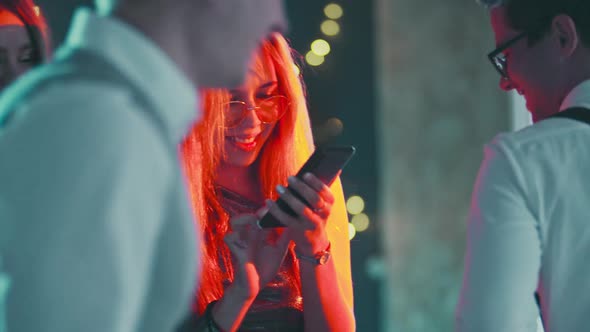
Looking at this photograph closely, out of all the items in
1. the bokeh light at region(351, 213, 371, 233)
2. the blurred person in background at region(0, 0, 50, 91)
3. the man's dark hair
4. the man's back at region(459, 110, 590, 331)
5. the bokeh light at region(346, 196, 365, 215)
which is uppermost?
the blurred person in background at region(0, 0, 50, 91)

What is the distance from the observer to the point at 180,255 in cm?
69

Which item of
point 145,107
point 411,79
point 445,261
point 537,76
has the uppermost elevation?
point 145,107

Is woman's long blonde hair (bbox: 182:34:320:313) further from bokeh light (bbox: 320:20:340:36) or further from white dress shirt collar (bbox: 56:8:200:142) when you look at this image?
white dress shirt collar (bbox: 56:8:200:142)

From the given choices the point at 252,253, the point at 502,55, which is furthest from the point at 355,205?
the point at 502,55

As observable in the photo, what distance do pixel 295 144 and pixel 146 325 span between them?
52.3 inches

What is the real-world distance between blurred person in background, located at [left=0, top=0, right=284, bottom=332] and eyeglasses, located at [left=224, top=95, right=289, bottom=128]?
1.18 m

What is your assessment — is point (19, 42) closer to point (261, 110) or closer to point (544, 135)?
point (261, 110)

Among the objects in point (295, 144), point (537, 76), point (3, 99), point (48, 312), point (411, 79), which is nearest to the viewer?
point (48, 312)

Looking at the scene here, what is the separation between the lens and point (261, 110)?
1.93m

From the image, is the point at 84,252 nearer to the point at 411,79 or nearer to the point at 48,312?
the point at 48,312

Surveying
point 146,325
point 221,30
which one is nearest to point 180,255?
point 146,325

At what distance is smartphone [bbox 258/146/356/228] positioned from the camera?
169 centimetres

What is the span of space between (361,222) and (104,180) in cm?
275

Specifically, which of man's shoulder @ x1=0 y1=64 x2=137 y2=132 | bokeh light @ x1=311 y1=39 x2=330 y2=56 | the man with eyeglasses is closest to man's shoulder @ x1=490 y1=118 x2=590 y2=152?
the man with eyeglasses
